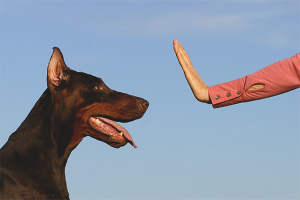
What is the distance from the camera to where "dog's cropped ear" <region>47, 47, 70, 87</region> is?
5.62 meters

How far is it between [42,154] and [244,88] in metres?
3.63

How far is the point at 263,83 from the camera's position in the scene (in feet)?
9.30

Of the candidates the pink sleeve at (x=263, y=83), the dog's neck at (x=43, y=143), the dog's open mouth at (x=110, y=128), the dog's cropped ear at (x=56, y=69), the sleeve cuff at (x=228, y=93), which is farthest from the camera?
the dog's open mouth at (x=110, y=128)

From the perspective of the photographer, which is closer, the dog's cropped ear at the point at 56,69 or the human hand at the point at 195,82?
the human hand at the point at 195,82

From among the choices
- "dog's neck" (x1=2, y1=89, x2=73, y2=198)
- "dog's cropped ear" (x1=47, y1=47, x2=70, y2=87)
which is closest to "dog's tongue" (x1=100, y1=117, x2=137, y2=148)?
"dog's neck" (x1=2, y1=89, x2=73, y2=198)

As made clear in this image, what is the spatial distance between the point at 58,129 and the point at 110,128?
0.85 meters

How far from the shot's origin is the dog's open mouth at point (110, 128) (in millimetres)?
5734

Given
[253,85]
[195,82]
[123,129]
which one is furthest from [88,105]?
[253,85]

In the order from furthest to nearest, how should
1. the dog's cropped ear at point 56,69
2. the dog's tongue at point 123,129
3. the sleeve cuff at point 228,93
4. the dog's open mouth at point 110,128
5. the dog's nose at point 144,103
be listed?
1. the dog's nose at point 144,103
2. the dog's tongue at point 123,129
3. the dog's open mouth at point 110,128
4. the dog's cropped ear at point 56,69
5. the sleeve cuff at point 228,93

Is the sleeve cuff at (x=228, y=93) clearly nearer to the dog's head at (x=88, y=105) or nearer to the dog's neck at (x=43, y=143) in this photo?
the dog's head at (x=88, y=105)

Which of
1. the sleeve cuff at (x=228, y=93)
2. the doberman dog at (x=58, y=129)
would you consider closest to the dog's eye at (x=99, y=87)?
the doberman dog at (x=58, y=129)

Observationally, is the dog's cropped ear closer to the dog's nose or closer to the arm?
the dog's nose

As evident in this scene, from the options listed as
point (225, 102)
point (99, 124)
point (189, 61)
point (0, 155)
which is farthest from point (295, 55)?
point (0, 155)

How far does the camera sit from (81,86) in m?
5.79
